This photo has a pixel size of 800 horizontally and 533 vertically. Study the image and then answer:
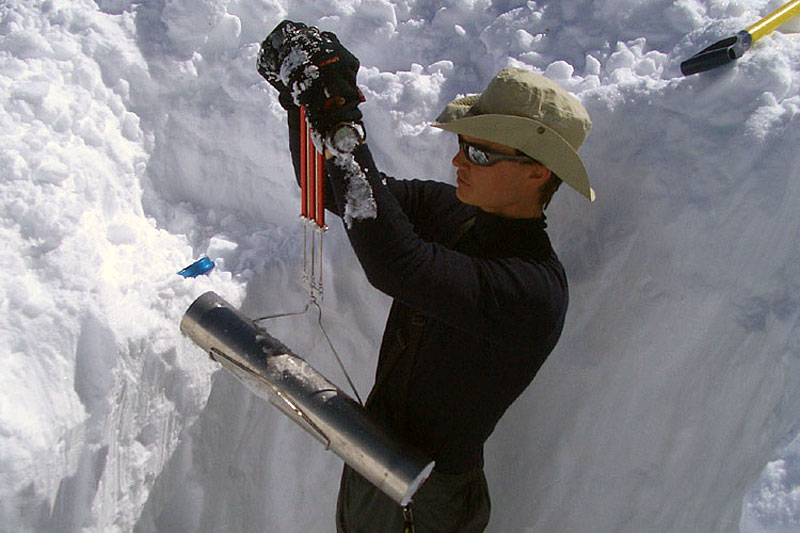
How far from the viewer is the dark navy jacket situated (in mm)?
1171

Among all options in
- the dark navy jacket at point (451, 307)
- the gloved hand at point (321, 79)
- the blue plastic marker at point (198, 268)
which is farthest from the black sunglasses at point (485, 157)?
the blue plastic marker at point (198, 268)

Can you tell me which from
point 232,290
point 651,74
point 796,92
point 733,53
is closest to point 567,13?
point 651,74

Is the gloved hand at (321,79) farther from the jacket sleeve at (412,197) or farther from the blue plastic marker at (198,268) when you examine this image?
the blue plastic marker at (198,268)

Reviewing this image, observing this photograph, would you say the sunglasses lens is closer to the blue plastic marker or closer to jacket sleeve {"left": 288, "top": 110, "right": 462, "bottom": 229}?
jacket sleeve {"left": 288, "top": 110, "right": 462, "bottom": 229}

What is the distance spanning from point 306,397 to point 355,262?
3.20ft

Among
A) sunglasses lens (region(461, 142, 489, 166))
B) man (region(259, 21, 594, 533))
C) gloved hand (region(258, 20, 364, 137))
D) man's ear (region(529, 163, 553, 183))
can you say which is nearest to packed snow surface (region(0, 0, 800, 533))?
man (region(259, 21, 594, 533))

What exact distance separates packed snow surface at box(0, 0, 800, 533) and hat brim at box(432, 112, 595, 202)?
2.49ft

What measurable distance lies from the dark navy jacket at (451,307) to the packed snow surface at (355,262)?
2.11 ft

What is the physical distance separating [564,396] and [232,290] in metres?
1.24

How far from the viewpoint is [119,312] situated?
2033 mm

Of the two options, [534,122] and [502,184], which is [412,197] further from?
[534,122]

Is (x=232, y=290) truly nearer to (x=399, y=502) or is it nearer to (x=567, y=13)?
(x=399, y=502)

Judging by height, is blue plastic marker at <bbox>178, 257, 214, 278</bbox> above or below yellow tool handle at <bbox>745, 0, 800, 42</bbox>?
below

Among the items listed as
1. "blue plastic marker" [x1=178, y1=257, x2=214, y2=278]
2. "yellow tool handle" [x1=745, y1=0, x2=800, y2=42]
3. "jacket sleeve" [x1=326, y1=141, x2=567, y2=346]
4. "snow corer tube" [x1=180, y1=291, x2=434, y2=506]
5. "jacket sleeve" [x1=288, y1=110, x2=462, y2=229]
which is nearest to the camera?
"jacket sleeve" [x1=326, y1=141, x2=567, y2=346]
